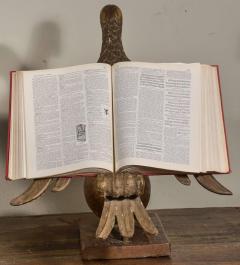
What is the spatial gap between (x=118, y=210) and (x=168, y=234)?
0.59ft

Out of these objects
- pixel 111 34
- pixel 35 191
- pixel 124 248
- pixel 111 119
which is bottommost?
pixel 124 248

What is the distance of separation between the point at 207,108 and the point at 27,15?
56 cm

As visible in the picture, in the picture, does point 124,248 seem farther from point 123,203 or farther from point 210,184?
point 210,184

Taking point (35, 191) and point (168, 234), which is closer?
point (35, 191)

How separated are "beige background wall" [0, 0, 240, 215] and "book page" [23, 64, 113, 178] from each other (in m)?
0.38

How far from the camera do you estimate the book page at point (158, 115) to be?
0.97 meters

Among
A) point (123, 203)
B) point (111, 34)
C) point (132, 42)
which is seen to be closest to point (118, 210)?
point (123, 203)

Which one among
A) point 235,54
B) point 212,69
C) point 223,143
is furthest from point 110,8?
point 235,54

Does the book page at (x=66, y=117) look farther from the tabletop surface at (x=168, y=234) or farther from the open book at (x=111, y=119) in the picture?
the tabletop surface at (x=168, y=234)

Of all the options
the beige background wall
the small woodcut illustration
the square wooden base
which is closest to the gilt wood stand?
the square wooden base

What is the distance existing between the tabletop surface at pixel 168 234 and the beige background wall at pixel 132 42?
0.35 feet

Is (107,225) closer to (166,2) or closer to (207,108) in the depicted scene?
(207,108)

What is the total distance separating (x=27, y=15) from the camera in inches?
52.4

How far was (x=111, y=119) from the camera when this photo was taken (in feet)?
3.21
